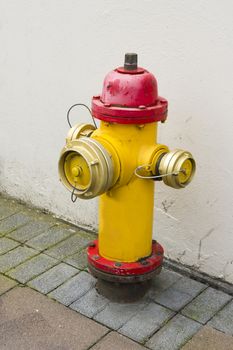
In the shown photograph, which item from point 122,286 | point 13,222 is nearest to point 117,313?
point 122,286

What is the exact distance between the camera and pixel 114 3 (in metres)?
3.27

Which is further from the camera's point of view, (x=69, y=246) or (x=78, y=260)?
(x=69, y=246)

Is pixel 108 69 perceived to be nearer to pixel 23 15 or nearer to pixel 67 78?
pixel 67 78

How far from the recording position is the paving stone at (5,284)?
129 inches

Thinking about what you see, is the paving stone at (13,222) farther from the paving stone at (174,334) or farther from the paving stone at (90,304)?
the paving stone at (174,334)

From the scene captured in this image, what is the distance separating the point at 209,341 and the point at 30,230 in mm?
1578

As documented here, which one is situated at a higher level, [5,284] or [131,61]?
[131,61]

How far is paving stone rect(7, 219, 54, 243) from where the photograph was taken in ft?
12.6

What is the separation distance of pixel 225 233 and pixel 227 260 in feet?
0.55

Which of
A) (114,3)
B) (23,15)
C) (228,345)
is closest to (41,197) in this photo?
(23,15)

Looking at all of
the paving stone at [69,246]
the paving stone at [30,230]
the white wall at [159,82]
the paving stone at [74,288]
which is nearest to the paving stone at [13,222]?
the paving stone at [30,230]

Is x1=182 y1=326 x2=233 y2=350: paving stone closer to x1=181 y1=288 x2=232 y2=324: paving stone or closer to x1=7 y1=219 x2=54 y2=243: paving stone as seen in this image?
x1=181 y1=288 x2=232 y2=324: paving stone

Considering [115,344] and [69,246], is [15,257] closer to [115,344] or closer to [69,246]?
[69,246]

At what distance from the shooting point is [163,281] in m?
3.37
